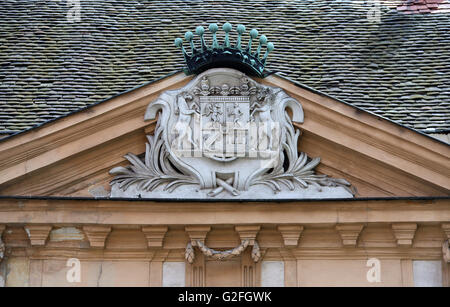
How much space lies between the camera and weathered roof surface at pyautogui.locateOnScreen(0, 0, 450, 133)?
12883 millimetres

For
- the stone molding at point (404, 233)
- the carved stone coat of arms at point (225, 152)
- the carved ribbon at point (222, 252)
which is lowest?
the carved ribbon at point (222, 252)

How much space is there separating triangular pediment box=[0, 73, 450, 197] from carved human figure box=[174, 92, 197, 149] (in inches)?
7.9

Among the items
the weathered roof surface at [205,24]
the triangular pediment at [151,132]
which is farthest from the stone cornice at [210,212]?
the weathered roof surface at [205,24]

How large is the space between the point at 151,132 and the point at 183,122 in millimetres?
405

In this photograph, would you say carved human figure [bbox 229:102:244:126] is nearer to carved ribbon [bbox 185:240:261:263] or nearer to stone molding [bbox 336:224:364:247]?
carved ribbon [bbox 185:240:261:263]

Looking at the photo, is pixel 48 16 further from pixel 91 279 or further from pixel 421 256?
pixel 421 256

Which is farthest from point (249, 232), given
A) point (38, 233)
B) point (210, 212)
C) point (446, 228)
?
point (38, 233)

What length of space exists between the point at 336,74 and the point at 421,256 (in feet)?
10.6

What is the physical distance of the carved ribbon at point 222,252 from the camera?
36.1 feet

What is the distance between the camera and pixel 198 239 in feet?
36.4

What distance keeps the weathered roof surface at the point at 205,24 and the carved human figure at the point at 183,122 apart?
1714 millimetres

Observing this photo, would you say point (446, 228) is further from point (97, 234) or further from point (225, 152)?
point (97, 234)

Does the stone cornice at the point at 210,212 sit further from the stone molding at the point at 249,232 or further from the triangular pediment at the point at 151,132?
the triangular pediment at the point at 151,132

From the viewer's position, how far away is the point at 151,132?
11633mm
